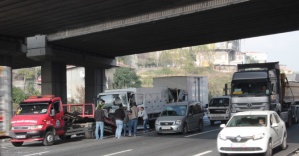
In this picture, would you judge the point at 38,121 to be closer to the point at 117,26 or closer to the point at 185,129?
the point at 185,129

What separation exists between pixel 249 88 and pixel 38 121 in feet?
36.9

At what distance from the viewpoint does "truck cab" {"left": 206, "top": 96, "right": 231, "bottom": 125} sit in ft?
93.3

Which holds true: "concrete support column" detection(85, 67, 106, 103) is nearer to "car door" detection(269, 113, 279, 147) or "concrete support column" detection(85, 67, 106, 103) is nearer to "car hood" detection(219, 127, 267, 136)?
"car door" detection(269, 113, 279, 147)

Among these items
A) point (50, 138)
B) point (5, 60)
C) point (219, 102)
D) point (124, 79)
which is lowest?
point (50, 138)

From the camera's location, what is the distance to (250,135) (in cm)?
1255

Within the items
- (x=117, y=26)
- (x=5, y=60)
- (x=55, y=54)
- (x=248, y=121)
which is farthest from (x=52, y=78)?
(x=248, y=121)

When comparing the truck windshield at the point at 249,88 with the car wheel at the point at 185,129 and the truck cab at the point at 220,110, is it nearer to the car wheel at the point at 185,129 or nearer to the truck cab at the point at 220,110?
the car wheel at the point at 185,129

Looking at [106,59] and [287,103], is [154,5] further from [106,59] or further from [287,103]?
[106,59]

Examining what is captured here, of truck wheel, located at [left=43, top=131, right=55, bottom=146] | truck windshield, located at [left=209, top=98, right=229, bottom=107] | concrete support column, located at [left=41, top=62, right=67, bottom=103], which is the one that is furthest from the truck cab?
concrete support column, located at [left=41, top=62, right=67, bottom=103]

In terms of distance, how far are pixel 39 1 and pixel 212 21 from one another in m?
11.3

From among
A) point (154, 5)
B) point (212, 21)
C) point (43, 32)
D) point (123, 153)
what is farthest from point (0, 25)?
point (123, 153)

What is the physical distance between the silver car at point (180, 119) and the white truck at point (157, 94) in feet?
11.5

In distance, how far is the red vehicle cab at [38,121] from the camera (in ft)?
62.0

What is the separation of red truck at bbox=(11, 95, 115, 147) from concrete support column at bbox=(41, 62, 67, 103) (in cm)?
1735
